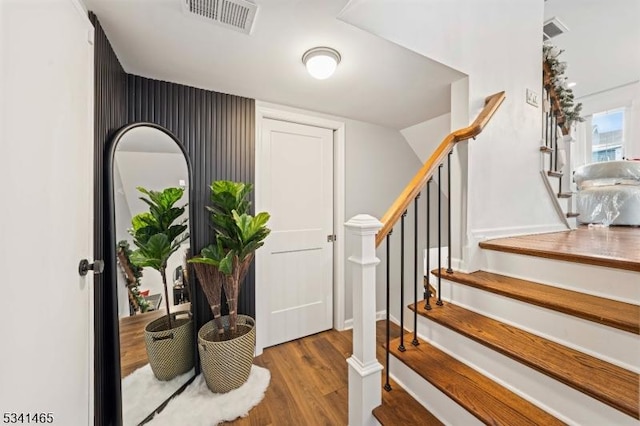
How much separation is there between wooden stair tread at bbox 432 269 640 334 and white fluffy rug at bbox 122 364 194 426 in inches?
79.8

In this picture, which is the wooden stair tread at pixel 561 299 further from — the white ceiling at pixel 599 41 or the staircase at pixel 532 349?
the white ceiling at pixel 599 41

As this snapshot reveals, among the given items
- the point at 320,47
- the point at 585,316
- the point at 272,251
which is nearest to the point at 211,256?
the point at 272,251

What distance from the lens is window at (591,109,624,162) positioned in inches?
157

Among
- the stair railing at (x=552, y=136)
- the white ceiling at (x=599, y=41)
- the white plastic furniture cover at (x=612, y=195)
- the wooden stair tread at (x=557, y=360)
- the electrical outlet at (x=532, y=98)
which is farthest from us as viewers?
the white plastic furniture cover at (x=612, y=195)

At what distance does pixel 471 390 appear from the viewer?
114 centimetres

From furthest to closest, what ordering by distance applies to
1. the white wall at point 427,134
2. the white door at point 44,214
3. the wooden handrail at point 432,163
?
1. the white wall at point 427,134
2. the wooden handrail at point 432,163
3. the white door at point 44,214

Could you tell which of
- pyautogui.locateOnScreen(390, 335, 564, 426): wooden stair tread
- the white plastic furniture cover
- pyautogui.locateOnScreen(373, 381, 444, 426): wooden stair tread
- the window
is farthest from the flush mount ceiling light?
the window

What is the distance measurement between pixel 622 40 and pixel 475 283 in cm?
389

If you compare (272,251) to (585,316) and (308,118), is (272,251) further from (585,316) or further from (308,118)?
(585,316)

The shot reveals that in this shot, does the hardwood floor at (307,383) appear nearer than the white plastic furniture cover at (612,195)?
Yes

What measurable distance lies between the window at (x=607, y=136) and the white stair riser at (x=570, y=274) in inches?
173

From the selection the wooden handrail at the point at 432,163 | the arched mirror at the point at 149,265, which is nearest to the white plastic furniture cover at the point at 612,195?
the wooden handrail at the point at 432,163

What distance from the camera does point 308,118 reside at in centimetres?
237

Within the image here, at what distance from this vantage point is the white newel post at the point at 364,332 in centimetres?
124
